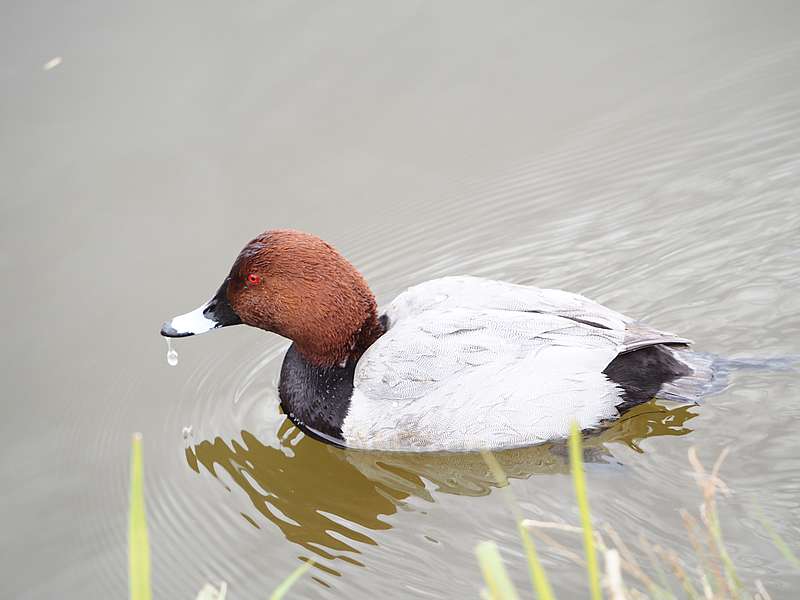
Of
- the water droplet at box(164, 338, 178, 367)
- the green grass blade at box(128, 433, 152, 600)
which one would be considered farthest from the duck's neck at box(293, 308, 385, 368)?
the green grass blade at box(128, 433, 152, 600)

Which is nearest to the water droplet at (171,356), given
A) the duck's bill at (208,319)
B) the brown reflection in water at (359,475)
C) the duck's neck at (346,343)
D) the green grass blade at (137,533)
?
the duck's bill at (208,319)

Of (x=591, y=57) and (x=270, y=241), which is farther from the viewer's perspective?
(x=591, y=57)

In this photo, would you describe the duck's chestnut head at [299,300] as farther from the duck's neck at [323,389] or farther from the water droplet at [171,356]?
the water droplet at [171,356]

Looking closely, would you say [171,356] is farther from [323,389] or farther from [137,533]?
[137,533]

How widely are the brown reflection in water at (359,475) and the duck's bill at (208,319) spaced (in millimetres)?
676

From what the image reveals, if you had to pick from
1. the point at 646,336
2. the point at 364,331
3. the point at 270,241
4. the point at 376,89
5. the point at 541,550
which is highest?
the point at 376,89

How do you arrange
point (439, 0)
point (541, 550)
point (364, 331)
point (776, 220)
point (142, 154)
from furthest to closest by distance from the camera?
point (439, 0), point (142, 154), point (776, 220), point (364, 331), point (541, 550)

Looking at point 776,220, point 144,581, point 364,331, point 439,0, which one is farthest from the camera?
point 439,0

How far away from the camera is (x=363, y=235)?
6.37 metres

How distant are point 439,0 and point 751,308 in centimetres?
383

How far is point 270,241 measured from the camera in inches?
193

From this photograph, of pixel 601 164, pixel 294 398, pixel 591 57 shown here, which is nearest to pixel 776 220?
pixel 601 164

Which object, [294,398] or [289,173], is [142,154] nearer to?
[289,173]

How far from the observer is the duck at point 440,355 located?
14.9 feet
